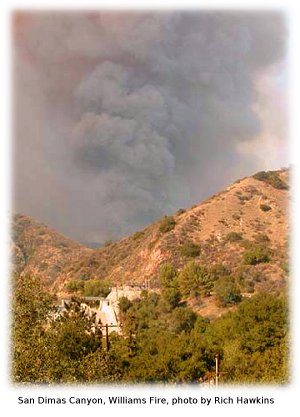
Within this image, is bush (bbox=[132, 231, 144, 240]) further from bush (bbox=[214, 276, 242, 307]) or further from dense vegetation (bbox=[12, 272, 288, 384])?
bush (bbox=[214, 276, 242, 307])

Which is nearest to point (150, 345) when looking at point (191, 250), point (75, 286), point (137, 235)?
point (191, 250)

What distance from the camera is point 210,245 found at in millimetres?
64875

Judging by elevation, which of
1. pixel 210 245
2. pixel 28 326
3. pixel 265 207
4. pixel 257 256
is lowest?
pixel 28 326

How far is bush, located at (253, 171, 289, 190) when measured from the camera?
75.3 metres

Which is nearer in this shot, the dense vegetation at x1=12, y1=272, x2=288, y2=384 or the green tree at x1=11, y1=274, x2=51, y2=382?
the green tree at x1=11, y1=274, x2=51, y2=382

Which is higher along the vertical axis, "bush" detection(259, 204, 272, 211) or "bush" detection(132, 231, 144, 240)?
"bush" detection(259, 204, 272, 211)

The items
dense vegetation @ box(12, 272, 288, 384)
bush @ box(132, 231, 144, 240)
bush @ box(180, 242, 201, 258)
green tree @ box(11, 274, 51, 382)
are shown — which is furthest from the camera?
bush @ box(132, 231, 144, 240)

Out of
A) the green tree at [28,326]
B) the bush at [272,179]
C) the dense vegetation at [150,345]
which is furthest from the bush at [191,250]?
the green tree at [28,326]

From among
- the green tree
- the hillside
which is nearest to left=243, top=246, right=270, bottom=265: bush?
the hillside

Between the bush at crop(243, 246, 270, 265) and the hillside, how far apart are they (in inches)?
4.4

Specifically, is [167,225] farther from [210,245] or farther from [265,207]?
[265,207]

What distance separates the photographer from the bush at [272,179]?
2965 inches

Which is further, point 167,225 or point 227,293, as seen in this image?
point 167,225

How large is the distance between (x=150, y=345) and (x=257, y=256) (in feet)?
88.4
